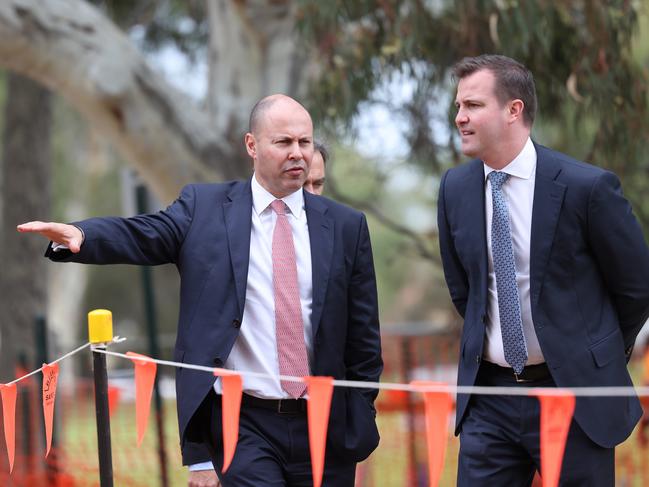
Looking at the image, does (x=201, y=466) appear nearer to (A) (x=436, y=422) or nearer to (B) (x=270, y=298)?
(B) (x=270, y=298)

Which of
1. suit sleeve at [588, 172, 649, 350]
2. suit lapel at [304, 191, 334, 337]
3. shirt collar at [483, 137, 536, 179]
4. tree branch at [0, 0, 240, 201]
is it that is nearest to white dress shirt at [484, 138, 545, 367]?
shirt collar at [483, 137, 536, 179]

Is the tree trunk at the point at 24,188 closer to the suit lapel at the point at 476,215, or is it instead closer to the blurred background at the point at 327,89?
the blurred background at the point at 327,89

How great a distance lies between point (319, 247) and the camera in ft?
15.0

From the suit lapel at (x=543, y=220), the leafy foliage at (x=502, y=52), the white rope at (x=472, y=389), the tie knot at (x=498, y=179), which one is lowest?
the white rope at (x=472, y=389)

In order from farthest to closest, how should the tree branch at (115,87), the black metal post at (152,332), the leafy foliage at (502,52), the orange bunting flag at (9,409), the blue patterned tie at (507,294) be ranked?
the tree branch at (115,87) → the black metal post at (152,332) → the leafy foliage at (502,52) → the orange bunting flag at (9,409) → the blue patterned tie at (507,294)

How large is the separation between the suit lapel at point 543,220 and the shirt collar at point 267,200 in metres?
0.91

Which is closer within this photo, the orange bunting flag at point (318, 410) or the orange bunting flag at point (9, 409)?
the orange bunting flag at point (318, 410)

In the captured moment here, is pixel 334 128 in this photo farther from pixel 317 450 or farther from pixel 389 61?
pixel 317 450

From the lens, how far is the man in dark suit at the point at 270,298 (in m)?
4.41

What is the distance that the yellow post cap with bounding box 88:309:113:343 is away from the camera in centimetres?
451

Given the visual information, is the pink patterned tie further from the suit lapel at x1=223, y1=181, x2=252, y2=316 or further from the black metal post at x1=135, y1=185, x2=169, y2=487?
the black metal post at x1=135, y1=185, x2=169, y2=487

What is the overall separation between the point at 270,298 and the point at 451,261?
0.75 meters

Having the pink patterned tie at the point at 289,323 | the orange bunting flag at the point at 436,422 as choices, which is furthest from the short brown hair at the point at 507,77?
the orange bunting flag at the point at 436,422

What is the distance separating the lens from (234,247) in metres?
4.50
